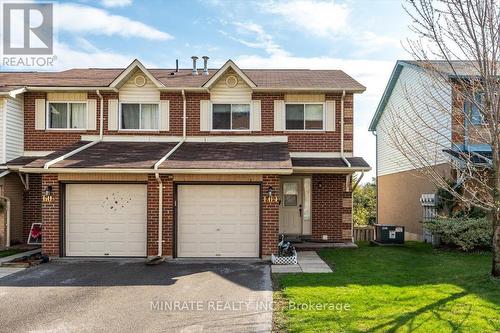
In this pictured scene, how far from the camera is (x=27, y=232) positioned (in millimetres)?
16391

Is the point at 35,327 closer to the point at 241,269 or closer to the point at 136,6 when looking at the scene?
the point at 241,269

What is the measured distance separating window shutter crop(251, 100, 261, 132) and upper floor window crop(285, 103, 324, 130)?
3.57ft

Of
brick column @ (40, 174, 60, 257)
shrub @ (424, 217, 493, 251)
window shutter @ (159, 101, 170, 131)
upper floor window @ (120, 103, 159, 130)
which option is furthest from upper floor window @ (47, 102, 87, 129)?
shrub @ (424, 217, 493, 251)

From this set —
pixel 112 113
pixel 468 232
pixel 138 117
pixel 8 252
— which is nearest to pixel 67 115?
pixel 112 113

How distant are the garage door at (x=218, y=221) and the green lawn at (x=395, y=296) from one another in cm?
278

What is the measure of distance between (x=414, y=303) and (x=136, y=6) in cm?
1194

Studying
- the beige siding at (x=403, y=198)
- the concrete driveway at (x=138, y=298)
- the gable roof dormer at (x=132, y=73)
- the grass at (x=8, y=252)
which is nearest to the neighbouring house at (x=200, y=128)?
the gable roof dormer at (x=132, y=73)

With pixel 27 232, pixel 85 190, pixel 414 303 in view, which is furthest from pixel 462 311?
pixel 27 232

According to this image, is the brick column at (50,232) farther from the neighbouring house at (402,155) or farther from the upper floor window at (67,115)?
the neighbouring house at (402,155)

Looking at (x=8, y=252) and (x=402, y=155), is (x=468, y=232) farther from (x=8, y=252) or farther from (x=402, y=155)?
(x=8, y=252)

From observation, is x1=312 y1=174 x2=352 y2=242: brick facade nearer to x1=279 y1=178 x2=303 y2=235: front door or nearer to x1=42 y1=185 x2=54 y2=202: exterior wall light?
x1=279 y1=178 x2=303 y2=235: front door

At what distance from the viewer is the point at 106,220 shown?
44.8 ft

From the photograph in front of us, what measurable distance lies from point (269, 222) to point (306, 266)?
6.28ft

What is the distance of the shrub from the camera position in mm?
14047
